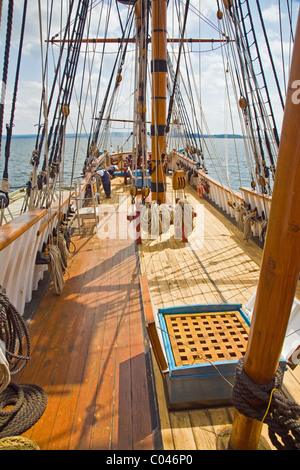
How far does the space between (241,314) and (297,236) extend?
169cm

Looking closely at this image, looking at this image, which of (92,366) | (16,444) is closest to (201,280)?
(92,366)

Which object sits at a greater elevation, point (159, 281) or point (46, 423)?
point (159, 281)

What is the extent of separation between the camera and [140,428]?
6.31 feet

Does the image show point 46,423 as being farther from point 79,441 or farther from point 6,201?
point 6,201

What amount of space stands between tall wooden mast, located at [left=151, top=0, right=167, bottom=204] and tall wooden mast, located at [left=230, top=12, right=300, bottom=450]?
4.25 metres

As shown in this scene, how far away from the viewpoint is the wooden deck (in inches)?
75.0

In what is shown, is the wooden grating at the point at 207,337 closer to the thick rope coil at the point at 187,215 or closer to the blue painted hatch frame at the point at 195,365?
the blue painted hatch frame at the point at 195,365

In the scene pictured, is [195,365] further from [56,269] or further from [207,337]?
[56,269]

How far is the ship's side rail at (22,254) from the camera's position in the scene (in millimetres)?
2619

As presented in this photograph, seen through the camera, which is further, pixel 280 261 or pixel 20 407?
pixel 20 407

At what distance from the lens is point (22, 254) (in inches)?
120

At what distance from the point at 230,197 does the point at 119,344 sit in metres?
4.88

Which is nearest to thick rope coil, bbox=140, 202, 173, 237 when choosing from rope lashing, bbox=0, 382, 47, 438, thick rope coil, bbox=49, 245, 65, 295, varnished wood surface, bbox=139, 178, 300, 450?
varnished wood surface, bbox=139, 178, 300, 450
